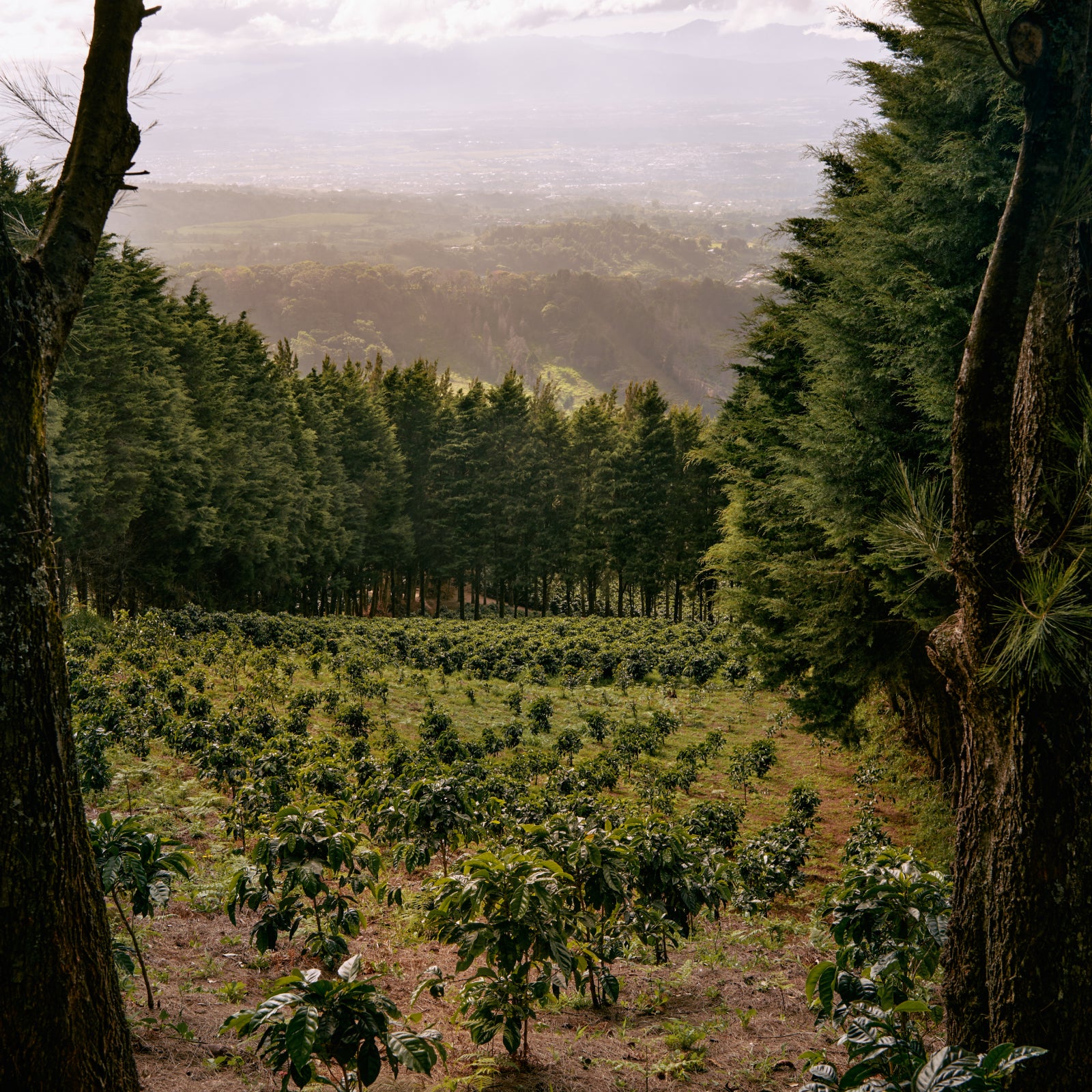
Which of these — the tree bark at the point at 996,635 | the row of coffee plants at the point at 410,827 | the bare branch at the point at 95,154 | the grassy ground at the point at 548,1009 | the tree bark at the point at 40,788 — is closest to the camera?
the tree bark at the point at 40,788

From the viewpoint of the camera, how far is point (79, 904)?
3.14 m

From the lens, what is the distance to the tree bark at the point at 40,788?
2.95 metres

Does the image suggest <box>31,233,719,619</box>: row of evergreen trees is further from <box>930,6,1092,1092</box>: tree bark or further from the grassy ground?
<box>930,6,1092,1092</box>: tree bark

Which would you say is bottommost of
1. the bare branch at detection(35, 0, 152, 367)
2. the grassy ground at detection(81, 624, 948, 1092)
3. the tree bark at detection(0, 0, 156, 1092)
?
the grassy ground at detection(81, 624, 948, 1092)

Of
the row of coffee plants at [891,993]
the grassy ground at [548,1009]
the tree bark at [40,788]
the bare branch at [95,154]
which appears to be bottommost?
the grassy ground at [548,1009]

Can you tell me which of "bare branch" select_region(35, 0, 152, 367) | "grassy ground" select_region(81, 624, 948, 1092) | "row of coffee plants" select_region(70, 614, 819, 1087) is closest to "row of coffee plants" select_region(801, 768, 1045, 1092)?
"grassy ground" select_region(81, 624, 948, 1092)

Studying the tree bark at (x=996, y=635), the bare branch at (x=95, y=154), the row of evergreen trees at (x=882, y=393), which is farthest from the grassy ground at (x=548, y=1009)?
the bare branch at (x=95, y=154)

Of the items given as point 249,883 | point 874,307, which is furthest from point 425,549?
point 249,883

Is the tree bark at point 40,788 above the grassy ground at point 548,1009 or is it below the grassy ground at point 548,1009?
above

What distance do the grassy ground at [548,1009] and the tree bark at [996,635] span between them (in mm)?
1594

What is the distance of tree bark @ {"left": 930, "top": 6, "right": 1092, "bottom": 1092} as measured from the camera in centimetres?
323

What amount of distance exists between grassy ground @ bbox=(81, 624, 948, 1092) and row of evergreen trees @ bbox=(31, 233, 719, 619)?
16920 mm

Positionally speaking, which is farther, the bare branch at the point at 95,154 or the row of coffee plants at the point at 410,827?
the row of coffee plants at the point at 410,827

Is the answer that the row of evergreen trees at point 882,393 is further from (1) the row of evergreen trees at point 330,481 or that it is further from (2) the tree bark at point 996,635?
(1) the row of evergreen trees at point 330,481
